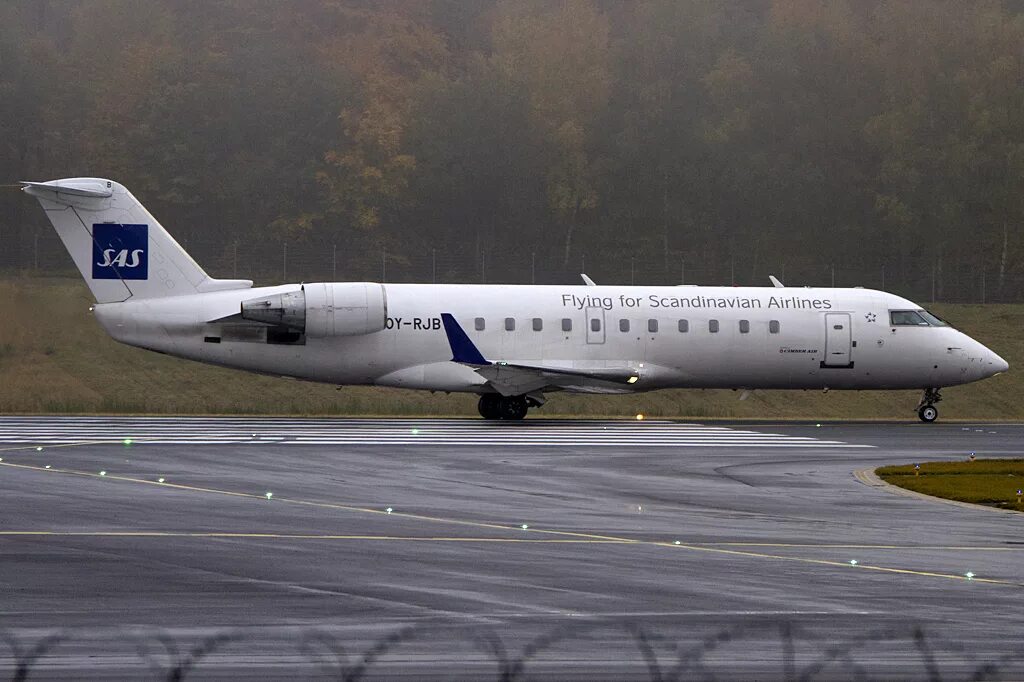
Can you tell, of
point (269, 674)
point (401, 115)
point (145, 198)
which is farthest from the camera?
point (401, 115)

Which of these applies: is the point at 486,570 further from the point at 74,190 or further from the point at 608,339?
the point at 74,190

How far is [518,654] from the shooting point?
9945 millimetres

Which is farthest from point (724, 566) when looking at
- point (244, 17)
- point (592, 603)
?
point (244, 17)

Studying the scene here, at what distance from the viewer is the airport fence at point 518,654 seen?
944 centimetres


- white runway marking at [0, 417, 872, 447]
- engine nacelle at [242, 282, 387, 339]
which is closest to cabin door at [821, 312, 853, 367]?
white runway marking at [0, 417, 872, 447]

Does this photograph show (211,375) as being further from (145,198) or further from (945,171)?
(945,171)

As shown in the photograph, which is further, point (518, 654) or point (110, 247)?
point (110, 247)

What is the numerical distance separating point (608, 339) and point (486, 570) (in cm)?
2100

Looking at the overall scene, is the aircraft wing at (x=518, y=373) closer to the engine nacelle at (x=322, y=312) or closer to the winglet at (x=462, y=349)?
the winglet at (x=462, y=349)

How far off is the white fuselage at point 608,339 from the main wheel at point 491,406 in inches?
24.1

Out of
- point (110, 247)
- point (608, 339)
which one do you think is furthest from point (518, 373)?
point (110, 247)

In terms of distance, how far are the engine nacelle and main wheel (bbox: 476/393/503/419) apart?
2.85 m

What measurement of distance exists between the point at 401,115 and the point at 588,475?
5284 centimetres

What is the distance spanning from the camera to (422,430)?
1177 inches
